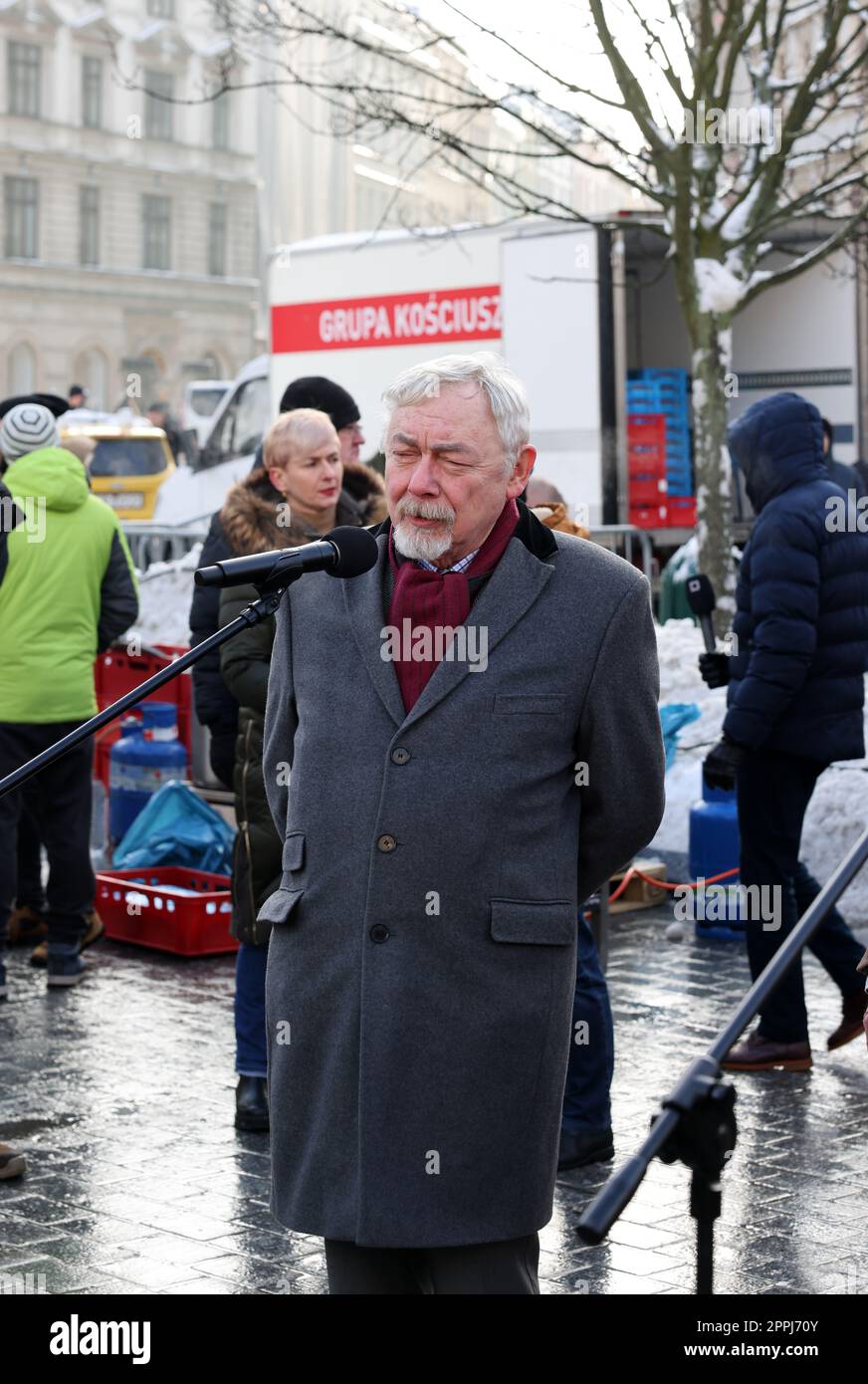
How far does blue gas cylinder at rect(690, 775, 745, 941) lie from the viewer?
8906mm

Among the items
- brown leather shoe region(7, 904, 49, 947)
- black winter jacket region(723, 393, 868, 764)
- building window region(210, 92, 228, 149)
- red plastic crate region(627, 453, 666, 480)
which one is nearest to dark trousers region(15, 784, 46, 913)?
brown leather shoe region(7, 904, 49, 947)

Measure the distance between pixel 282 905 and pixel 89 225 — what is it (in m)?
67.9

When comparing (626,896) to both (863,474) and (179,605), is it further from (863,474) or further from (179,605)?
(179,605)

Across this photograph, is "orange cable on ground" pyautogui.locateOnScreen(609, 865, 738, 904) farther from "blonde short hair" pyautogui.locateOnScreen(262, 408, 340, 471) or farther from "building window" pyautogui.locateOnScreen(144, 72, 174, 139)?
"building window" pyautogui.locateOnScreen(144, 72, 174, 139)

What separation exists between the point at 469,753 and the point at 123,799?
7635 millimetres

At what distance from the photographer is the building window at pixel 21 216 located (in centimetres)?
6675

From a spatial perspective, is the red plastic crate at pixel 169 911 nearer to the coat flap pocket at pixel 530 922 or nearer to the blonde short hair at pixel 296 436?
the blonde short hair at pixel 296 436

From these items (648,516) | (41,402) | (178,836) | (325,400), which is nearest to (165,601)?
(648,516)

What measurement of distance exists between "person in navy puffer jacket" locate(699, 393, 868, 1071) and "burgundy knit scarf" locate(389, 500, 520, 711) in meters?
3.31

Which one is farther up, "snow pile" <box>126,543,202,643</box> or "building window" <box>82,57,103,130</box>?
"building window" <box>82,57,103,130</box>

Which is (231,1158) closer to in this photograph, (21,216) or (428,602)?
(428,602)

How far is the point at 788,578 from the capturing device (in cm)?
662

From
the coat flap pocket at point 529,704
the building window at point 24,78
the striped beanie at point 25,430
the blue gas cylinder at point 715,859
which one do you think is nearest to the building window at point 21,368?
the building window at point 24,78
